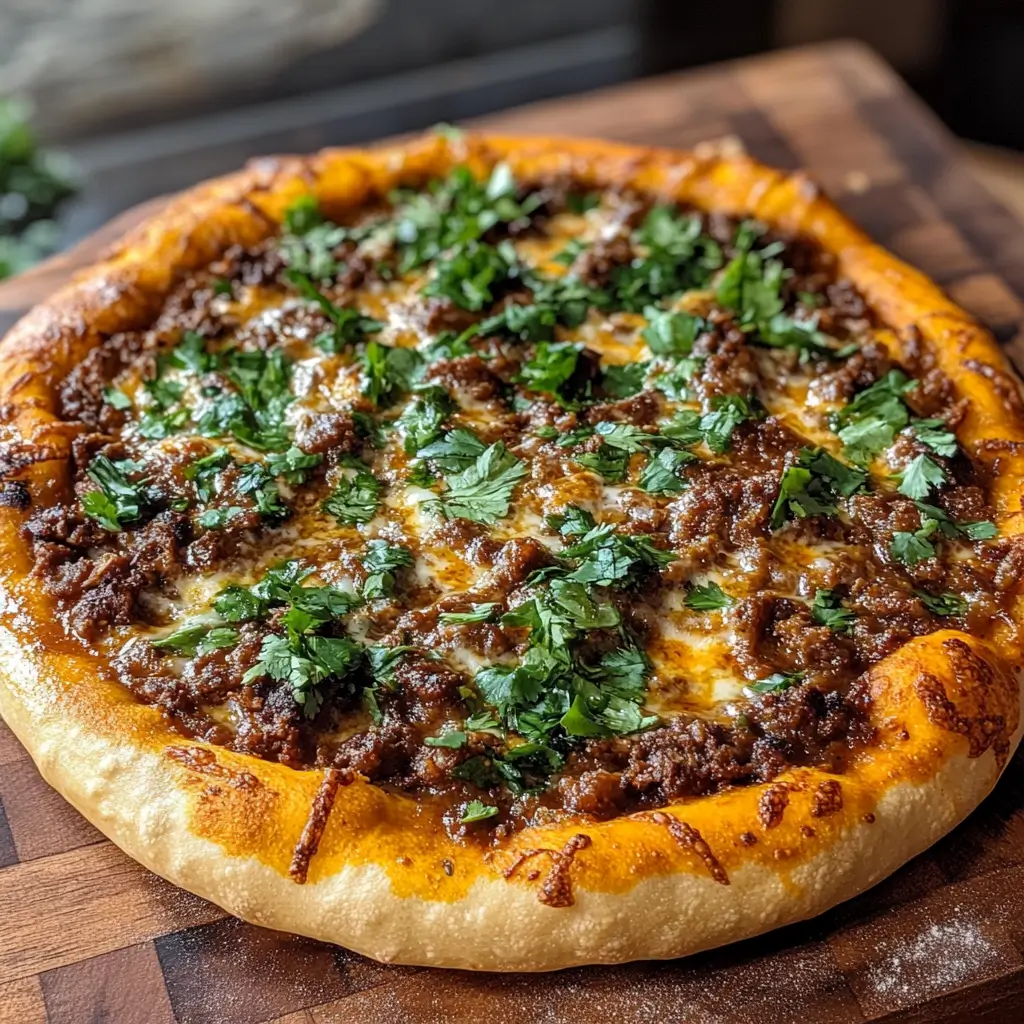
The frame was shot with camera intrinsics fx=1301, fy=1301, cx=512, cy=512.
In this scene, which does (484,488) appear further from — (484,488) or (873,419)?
(873,419)

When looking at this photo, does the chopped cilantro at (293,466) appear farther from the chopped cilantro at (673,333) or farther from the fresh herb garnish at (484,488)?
the chopped cilantro at (673,333)

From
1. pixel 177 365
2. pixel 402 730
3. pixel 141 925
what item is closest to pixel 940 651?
pixel 402 730

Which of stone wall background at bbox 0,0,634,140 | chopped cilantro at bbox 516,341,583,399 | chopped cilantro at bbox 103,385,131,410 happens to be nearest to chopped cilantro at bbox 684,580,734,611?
chopped cilantro at bbox 516,341,583,399

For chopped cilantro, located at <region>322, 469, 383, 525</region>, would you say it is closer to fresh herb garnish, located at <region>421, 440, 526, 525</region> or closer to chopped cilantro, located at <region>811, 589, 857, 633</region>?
fresh herb garnish, located at <region>421, 440, 526, 525</region>

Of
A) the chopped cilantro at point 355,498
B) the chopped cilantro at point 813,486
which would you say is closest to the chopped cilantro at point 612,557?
the chopped cilantro at point 813,486

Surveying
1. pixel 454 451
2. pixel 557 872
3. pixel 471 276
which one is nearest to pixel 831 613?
pixel 557 872

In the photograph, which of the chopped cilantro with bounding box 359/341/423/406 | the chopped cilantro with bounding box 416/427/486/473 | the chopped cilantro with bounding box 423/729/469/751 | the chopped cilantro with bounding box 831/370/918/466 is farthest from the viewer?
the chopped cilantro with bounding box 359/341/423/406
